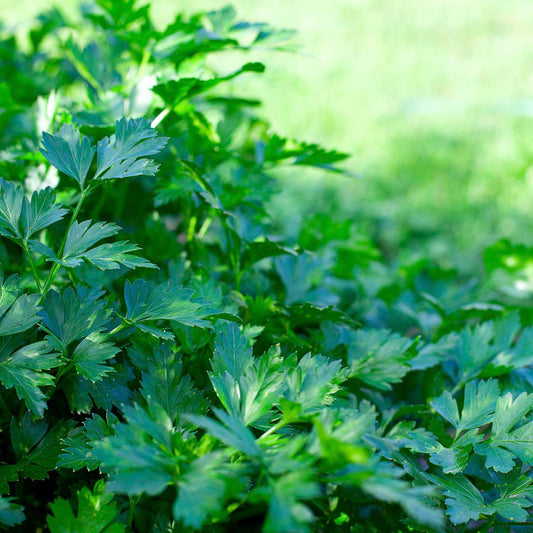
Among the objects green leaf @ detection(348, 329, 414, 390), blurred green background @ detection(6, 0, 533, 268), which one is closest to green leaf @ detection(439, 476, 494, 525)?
green leaf @ detection(348, 329, 414, 390)

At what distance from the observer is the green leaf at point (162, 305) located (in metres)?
0.82

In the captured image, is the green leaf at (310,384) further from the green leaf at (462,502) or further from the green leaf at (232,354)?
the green leaf at (462,502)

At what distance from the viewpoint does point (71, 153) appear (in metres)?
0.89

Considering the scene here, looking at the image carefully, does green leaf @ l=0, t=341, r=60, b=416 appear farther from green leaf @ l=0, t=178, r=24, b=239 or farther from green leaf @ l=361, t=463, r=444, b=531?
green leaf @ l=361, t=463, r=444, b=531

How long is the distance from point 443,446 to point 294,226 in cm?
90

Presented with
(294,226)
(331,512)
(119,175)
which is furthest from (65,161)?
(294,226)

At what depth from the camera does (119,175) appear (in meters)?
0.86

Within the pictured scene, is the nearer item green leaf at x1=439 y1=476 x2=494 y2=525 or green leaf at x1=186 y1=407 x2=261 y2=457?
green leaf at x1=186 y1=407 x2=261 y2=457

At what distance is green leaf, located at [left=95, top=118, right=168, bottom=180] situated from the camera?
0.87 metres

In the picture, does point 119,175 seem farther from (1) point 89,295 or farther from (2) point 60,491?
(2) point 60,491

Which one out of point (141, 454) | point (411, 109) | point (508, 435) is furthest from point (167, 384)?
point (411, 109)

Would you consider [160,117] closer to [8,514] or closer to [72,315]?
[72,315]

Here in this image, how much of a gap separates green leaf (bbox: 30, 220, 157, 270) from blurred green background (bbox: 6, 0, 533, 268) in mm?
602

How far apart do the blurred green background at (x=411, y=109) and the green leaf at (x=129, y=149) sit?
459mm
